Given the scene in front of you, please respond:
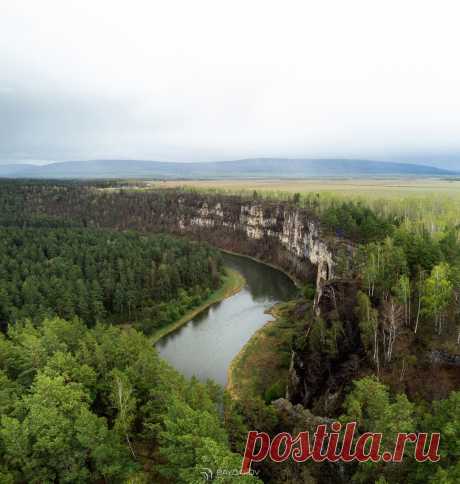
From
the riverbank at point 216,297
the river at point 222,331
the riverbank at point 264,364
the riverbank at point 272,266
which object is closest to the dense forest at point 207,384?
the riverbank at point 216,297

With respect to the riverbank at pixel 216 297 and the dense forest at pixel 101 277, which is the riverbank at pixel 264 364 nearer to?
the riverbank at pixel 216 297

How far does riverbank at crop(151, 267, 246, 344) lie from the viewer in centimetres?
4858

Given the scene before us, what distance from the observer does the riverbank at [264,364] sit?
3334 centimetres

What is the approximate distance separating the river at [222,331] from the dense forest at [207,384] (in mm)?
4528

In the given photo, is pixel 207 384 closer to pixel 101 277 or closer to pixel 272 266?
pixel 101 277

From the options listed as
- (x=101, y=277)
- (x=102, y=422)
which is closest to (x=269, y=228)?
(x=101, y=277)

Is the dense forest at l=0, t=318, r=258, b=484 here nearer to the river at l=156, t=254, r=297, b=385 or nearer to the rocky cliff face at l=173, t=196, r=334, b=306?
the river at l=156, t=254, r=297, b=385

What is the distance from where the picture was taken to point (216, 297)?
63.6 m

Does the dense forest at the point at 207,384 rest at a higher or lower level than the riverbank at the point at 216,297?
higher

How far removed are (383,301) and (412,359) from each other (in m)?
6.44

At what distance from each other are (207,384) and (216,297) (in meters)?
39.9

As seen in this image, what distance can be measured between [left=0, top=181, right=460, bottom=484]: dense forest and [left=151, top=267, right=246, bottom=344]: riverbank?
1.54 m

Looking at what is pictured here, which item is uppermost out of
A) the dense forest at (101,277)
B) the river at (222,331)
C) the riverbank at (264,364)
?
the dense forest at (101,277)

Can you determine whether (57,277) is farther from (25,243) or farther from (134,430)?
(134,430)
